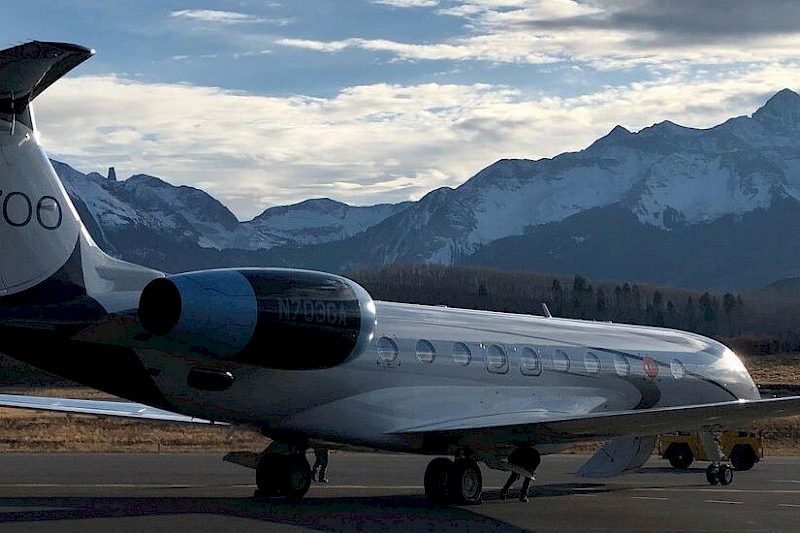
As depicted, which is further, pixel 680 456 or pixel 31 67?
pixel 680 456

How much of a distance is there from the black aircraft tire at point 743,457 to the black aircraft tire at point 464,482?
12.5 meters

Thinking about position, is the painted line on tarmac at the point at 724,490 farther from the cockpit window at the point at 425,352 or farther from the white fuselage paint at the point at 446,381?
the cockpit window at the point at 425,352

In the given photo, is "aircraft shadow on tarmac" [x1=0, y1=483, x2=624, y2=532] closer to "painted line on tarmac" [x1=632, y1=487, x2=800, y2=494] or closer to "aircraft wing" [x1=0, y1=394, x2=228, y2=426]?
"aircraft wing" [x1=0, y1=394, x2=228, y2=426]

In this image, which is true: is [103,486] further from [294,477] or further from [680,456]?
[680,456]

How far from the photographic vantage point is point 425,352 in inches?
841

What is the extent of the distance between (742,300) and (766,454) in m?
90.1

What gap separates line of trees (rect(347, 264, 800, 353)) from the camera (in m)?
119

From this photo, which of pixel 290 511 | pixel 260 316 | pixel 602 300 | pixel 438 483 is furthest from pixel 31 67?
pixel 602 300

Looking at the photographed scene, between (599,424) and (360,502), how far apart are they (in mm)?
4297

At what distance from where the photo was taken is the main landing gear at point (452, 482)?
20734mm

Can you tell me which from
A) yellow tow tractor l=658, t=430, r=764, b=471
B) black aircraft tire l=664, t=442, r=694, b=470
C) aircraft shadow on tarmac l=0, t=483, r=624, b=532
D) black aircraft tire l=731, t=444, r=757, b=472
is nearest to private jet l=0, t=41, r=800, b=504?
aircraft shadow on tarmac l=0, t=483, r=624, b=532

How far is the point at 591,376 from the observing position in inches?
950

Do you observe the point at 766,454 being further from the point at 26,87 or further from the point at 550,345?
the point at 26,87

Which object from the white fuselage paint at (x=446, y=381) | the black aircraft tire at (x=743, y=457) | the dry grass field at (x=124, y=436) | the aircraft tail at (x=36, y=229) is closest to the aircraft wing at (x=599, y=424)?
the white fuselage paint at (x=446, y=381)
